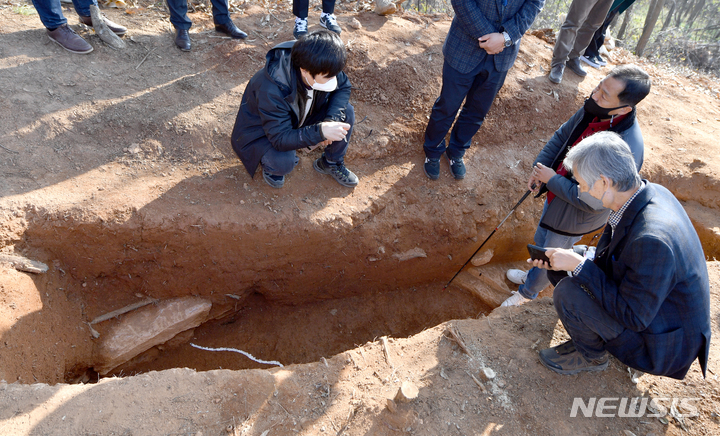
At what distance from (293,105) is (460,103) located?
1.50 meters

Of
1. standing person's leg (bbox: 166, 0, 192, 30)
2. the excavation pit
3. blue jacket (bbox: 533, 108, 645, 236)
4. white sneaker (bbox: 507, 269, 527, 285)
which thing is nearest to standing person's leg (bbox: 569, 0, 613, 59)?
blue jacket (bbox: 533, 108, 645, 236)

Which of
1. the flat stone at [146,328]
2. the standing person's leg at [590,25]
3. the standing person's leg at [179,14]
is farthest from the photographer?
the standing person's leg at [590,25]

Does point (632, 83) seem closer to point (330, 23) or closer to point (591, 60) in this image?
point (330, 23)

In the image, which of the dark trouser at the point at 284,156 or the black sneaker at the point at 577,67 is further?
the black sneaker at the point at 577,67

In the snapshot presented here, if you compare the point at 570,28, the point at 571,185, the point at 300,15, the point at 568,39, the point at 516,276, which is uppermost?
the point at 570,28

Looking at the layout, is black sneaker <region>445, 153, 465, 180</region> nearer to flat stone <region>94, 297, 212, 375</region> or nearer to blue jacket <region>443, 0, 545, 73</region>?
blue jacket <region>443, 0, 545, 73</region>

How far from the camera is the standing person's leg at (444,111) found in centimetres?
341

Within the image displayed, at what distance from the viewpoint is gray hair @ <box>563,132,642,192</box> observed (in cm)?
201

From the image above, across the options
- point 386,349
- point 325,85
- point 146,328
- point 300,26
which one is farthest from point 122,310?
point 300,26

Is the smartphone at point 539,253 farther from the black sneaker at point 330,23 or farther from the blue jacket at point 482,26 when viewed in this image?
the black sneaker at point 330,23

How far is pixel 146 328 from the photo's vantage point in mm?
3711

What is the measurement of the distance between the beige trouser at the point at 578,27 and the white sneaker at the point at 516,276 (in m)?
2.77

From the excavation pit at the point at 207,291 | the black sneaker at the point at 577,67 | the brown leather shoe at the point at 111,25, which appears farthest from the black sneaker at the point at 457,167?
the brown leather shoe at the point at 111,25

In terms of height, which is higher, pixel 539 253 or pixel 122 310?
pixel 539 253
